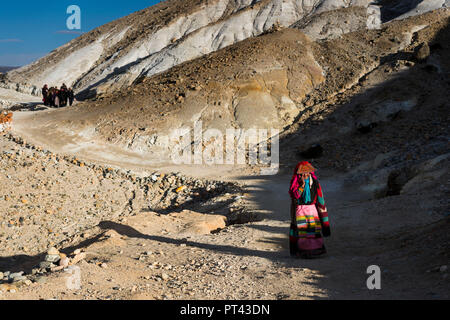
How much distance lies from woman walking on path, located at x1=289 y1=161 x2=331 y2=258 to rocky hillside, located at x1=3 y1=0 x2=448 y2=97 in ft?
70.5

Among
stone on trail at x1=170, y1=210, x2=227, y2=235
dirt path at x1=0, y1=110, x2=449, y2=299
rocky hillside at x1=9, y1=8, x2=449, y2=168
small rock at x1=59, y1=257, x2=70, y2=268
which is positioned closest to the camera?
dirt path at x1=0, y1=110, x2=449, y2=299

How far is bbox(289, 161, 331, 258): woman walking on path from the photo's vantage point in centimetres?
636

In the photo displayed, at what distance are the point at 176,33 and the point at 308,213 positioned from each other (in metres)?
33.4

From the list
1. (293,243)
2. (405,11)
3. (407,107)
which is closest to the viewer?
(293,243)

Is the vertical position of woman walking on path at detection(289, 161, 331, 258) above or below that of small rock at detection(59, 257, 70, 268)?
above

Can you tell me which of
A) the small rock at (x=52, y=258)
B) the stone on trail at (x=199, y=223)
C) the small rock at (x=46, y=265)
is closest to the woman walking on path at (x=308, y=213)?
the stone on trail at (x=199, y=223)

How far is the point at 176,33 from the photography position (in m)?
37.3

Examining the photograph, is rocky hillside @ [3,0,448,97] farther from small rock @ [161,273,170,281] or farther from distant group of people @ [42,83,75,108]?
small rock @ [161,273,170,281]

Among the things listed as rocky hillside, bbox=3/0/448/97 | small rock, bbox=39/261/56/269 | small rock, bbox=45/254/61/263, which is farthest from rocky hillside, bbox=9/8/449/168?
small rock, bbox=39/261/56/269
